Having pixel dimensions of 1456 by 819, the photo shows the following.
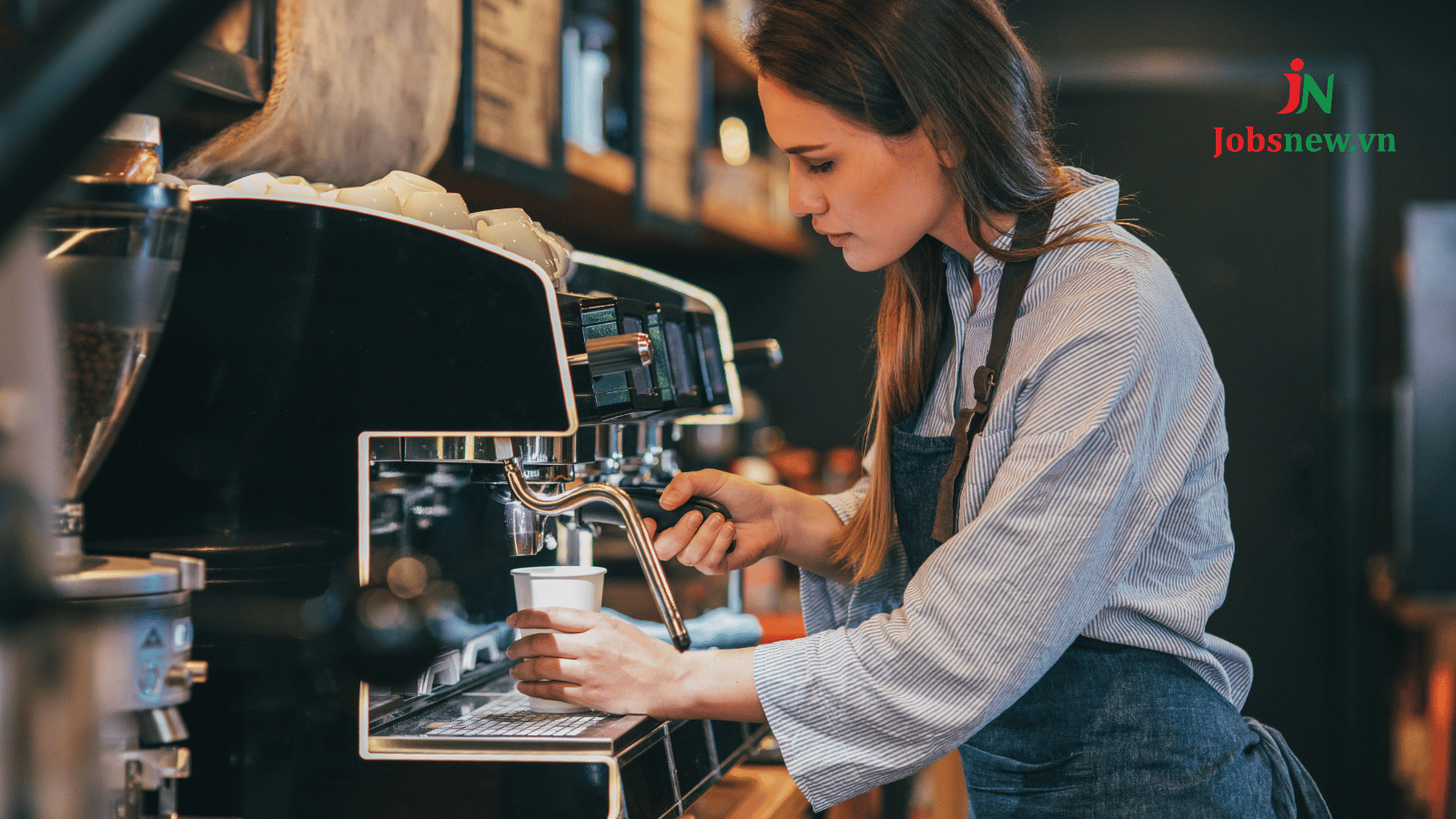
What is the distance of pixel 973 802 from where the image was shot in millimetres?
1083

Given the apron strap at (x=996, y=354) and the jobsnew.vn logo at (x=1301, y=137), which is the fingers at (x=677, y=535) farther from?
the jobsnew.vn logo at (x=1301, y=137)

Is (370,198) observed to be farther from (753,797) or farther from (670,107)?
(670,107)

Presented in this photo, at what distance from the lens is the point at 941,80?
0.98 metres

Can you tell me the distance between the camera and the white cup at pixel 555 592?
0.94 metres

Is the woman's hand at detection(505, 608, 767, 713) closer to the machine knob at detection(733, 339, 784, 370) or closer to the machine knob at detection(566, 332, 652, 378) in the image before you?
the machine knob at detection(566, 332, 652, 378)

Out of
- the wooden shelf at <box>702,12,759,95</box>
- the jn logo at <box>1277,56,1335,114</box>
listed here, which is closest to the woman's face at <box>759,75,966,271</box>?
the wooden shelf at <box>702,12,759,95</box>

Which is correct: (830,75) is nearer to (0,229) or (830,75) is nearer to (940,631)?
(940,631)

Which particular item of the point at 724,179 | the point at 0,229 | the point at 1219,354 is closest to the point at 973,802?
the point at 0,229

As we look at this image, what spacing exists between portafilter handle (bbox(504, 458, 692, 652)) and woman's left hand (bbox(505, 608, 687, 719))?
0.08ft

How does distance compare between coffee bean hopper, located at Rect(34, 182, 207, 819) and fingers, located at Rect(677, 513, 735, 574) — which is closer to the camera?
coffee bean hopper, located at Rect(34, 182, 207, 819)

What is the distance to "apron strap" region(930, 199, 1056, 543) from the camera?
1002mm

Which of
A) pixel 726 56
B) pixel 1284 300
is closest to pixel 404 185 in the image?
pixel 726 56

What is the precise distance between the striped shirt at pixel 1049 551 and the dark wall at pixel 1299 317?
2527 millimetres

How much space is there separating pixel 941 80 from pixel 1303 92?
3031mm
